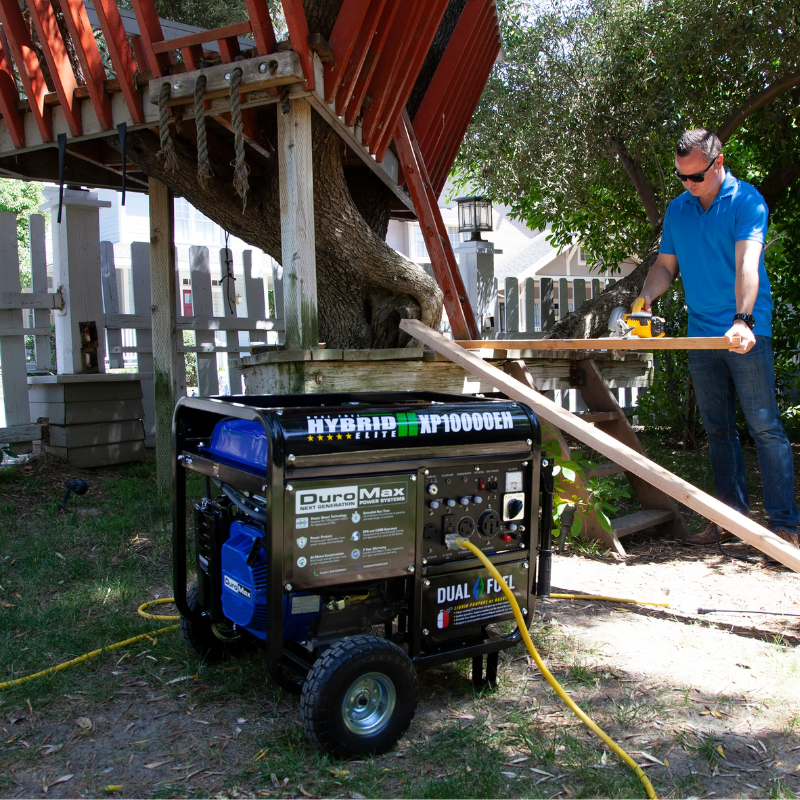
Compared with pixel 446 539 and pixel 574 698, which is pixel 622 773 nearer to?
pixel 574 698

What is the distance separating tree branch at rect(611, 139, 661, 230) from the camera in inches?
306

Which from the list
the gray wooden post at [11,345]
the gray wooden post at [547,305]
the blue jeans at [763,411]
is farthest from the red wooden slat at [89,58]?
the gray wooden post at [547,305]

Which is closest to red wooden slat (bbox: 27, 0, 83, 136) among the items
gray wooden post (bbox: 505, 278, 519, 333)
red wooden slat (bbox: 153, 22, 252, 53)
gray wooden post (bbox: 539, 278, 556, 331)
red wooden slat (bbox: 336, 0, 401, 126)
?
red wooden slat (bbox: 153, 22, 252, 53)

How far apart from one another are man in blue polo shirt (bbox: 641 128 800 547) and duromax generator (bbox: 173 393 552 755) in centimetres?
182

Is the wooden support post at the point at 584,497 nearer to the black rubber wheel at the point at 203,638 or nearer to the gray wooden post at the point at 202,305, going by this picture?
the black rubber wheel at the point at 203,638

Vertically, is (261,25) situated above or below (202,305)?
above

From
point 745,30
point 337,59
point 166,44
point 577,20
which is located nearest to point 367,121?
point 337,59

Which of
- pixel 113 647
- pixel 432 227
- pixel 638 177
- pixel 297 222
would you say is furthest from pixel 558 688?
pixel 638 177

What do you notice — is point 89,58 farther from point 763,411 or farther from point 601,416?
point 763,411

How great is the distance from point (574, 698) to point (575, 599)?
1.01 meters

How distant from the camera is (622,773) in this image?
2.11 metres

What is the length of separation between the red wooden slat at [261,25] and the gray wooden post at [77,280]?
10.7ft

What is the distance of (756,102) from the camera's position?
22.0 ft

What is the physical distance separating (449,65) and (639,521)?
362 cm
